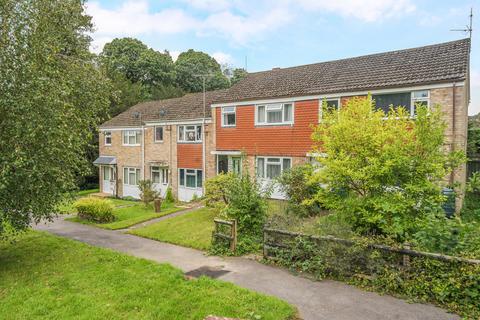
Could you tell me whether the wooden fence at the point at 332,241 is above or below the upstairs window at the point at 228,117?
below

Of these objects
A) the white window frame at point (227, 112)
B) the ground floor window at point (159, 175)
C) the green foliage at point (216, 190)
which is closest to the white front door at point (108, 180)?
the ground floor window at point (159, 175)

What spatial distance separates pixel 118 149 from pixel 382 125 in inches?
832

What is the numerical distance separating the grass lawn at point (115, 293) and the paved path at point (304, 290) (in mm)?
499

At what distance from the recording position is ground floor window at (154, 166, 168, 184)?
886 inches

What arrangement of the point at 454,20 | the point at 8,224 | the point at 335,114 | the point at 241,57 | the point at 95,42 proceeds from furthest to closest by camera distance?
1. the point at 241,57
2. the point at 95,42
3. the point at 454,20
4. the point at 335,114
5. the point at 8,224

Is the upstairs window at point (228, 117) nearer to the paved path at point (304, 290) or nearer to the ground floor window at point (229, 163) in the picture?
the ground floor window at point (229, 163)

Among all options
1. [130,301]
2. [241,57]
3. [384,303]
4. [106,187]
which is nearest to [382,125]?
[384,303]

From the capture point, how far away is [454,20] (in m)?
15.0

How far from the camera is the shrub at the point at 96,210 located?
15484 mm

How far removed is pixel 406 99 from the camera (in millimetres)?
12922

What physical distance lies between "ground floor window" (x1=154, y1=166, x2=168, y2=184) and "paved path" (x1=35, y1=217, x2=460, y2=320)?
11655mm

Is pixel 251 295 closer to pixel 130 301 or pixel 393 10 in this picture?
pixel 130 301

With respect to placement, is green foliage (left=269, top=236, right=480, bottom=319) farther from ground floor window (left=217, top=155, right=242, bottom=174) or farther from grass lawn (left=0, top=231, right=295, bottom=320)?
ground floor window (left=217, top=155, right=242, bottom=174)

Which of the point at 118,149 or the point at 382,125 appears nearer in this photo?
the point at 382,125
